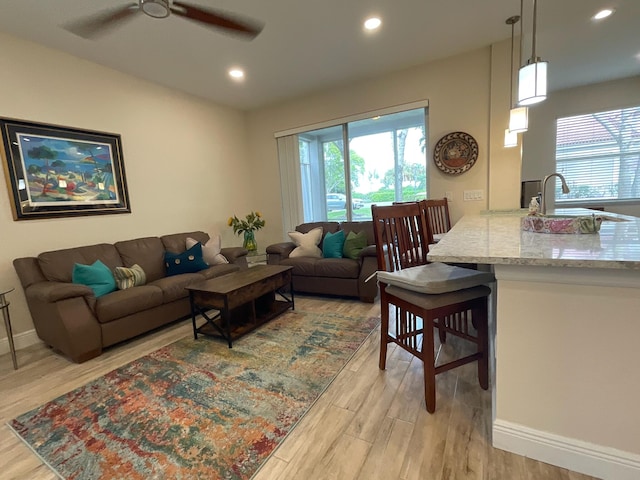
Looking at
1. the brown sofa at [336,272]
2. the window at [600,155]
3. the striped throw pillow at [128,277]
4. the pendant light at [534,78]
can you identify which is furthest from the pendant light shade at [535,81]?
the window at [600,155]

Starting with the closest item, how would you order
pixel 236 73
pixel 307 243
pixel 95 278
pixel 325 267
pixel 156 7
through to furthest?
1. pixel 156 7
2. pixel 95 278
3. pixel 325 267
4. pixel 236 73
5. pixel 307 243

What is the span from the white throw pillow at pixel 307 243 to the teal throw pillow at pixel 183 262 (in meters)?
1.14

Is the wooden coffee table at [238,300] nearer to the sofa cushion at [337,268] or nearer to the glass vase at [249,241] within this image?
the sofa cushion at [337,268]

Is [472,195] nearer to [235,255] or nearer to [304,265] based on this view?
[304,265]

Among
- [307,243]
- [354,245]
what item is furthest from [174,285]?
[354,245]

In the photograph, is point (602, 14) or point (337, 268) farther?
point (337, 268)

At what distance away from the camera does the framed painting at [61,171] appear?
2621 millimetres

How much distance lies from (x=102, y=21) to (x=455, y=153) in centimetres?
356

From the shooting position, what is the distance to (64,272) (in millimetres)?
2688

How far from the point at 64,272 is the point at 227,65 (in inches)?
107

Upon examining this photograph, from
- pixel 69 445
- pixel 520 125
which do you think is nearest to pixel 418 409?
pixel 69 445

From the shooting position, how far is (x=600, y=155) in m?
4.90

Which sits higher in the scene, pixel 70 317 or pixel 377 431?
pixel 70 317

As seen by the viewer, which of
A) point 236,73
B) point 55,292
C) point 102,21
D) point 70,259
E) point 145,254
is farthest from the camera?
point 236,73
